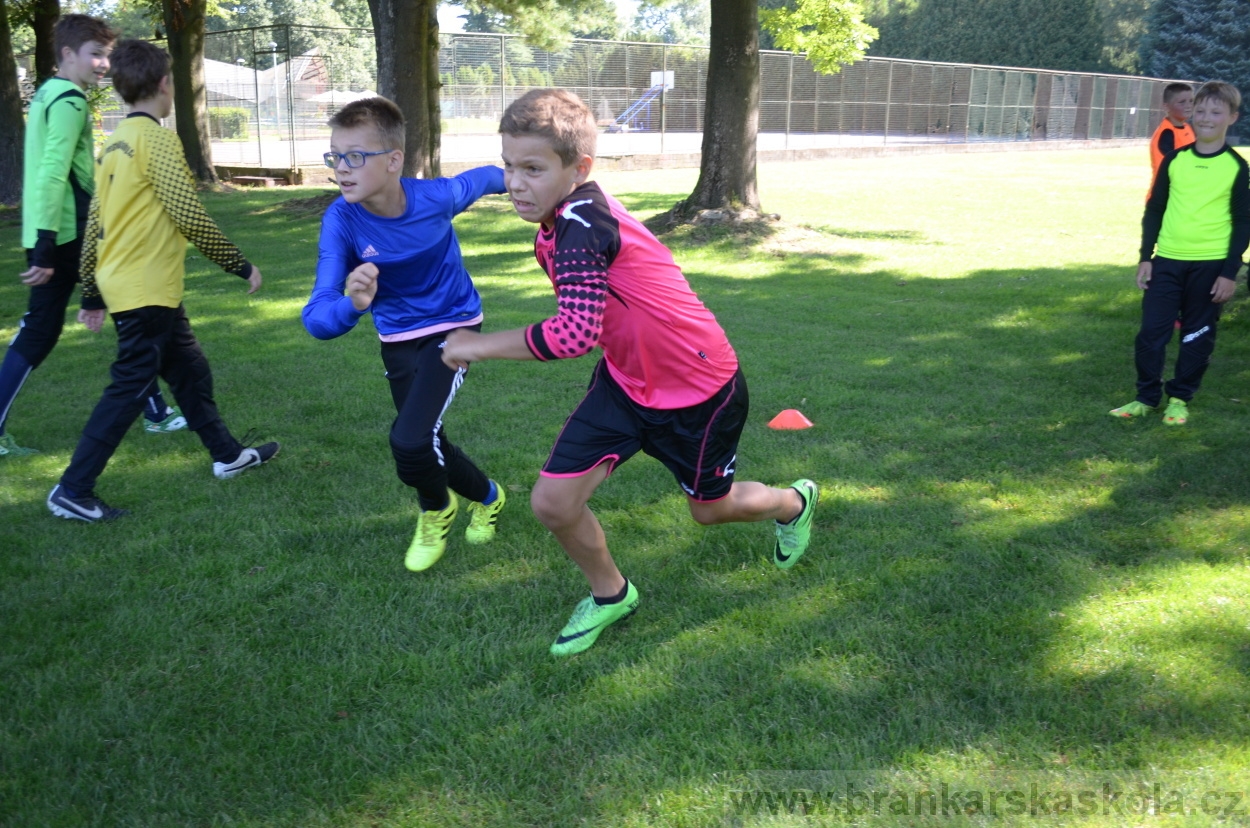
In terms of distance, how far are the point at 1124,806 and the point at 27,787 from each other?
3084mm

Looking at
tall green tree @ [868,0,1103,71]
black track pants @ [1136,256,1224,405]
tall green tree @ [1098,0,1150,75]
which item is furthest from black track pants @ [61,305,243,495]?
tall green tree @ [1098,0,1150,75]

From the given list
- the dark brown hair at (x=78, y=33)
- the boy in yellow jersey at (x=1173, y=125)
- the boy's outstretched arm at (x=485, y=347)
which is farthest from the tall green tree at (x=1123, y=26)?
the boy's outstretched arm at (x=485, y=347)

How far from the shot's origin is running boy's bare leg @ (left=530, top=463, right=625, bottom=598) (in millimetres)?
3387

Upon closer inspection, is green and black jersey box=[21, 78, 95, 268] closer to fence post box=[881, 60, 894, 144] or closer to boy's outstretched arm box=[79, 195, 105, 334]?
boy's outstretched arm box=[79, 195, 105, 334]

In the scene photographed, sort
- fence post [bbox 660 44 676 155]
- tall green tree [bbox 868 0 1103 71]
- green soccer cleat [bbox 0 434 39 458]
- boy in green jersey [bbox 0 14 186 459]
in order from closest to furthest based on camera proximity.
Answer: boy in green jersey [bbox 0 14 186 459], green soccer cleat [bbox 0 434 39 458], fence post [bbox 660 44 676 155], tall green tree [bbox 868 0 1103 71]

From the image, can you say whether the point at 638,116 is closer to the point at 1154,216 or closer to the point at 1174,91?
the point at 1174,91

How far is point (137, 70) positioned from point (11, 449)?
8.06 ft

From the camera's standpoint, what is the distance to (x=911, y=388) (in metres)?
6.87

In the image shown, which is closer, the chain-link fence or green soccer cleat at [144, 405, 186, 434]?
green soccer cleat at [144, 405, 186, 434]

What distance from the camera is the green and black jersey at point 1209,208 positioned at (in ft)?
19.6

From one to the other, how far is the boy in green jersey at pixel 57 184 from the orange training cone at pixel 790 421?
3.72 metres

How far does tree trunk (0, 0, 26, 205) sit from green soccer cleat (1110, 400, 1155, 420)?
1691 cm

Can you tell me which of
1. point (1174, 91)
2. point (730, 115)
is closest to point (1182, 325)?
point (1174, 91)

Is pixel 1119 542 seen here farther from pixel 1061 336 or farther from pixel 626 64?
pixel 626 64
